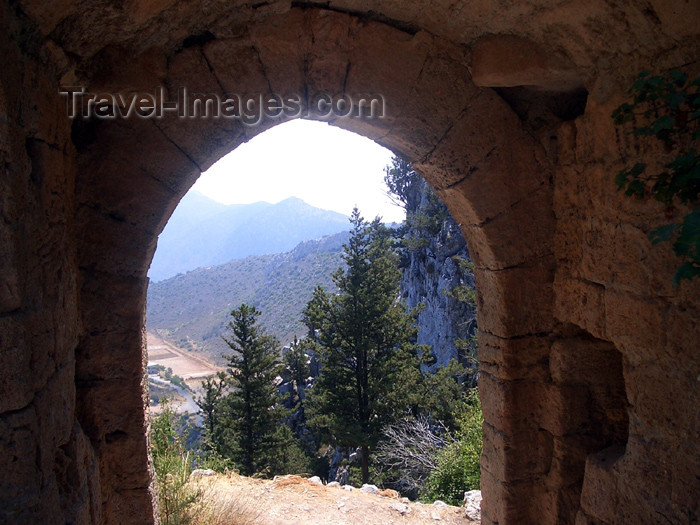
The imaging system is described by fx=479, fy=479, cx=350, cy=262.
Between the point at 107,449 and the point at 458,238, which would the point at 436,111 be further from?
the point at 458,238

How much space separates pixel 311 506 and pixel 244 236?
590ft

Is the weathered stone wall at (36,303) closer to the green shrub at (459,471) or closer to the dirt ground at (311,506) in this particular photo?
the dirt ground at (311,506)

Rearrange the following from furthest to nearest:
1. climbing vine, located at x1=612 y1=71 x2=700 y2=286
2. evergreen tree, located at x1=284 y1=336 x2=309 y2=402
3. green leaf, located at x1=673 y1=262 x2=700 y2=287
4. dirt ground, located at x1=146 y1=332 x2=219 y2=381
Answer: dirt ground, located at x1=146 y1=332 x2=219 y2=381 → evergreen tree, located at x1=284 y1=336 x2=309 y2=402 → climbing vine, located at x1=612 y1=71 x2=700 y2=286 → green leaf, located at x1=673 y1=262 x2=700 y2=287

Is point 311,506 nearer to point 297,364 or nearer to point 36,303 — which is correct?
point 36,303

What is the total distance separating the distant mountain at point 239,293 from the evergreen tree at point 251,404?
32.6 metres

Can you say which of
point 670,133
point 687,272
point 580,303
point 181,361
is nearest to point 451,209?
point 580,303

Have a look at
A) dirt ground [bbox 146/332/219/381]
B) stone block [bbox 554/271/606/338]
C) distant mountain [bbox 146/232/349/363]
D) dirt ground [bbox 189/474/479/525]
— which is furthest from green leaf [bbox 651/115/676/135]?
dirt ground [bbox 146/332/219/381]

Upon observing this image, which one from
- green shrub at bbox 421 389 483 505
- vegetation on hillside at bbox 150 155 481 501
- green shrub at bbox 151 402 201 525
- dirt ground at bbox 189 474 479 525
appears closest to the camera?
green shrub at bbox 151 402 201 525

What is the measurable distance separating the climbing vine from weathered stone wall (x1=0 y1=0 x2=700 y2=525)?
0.09 metres

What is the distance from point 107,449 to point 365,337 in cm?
1301

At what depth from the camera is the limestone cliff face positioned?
681 inches

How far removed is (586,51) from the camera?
203cm

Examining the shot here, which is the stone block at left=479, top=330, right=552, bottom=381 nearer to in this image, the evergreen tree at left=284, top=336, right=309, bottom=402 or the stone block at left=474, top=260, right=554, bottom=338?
the stone block at left=474, top=260, right=554, bottom=338

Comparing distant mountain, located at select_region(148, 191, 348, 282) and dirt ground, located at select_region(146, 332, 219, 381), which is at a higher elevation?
distant mountain, located at select_region(148, 191, 348, 282)
